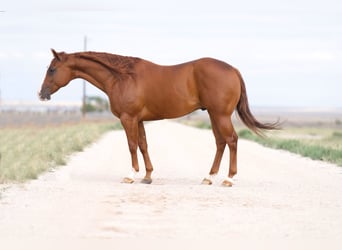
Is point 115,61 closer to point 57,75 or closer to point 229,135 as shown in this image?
point 57,75

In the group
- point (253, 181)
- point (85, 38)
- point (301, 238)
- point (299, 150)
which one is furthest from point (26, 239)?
point (85, 38)

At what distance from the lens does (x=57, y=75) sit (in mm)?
12812

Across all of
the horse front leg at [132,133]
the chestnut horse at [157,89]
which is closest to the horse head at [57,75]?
the chestnut horse at [157,89]

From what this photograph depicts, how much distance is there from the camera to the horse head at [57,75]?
12812 mm

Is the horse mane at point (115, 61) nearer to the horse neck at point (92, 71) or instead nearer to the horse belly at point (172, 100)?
the horse neck at point (92, 71)

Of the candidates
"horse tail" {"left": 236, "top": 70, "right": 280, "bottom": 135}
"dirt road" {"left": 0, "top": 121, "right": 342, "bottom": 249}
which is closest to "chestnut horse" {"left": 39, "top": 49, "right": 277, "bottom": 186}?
"horse tail" {"left": 236, "top": 70, "right": 280, "bottom": 135}

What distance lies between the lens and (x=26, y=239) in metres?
7.46

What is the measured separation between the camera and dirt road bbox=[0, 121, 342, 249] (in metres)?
7.89

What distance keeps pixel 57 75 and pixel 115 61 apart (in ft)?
3.43

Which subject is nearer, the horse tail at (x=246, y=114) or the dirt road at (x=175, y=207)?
the dirt road at (x=175, y=207)

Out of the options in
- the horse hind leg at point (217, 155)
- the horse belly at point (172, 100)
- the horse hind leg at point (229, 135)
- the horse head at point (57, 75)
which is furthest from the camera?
the horse head at point (57, 75)

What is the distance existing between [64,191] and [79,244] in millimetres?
4262

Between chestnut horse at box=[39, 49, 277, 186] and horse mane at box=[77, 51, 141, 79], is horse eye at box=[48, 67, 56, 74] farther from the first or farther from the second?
horse mane at box=[77, 51, 141, 79]

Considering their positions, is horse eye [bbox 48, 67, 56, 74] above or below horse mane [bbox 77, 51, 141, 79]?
below
